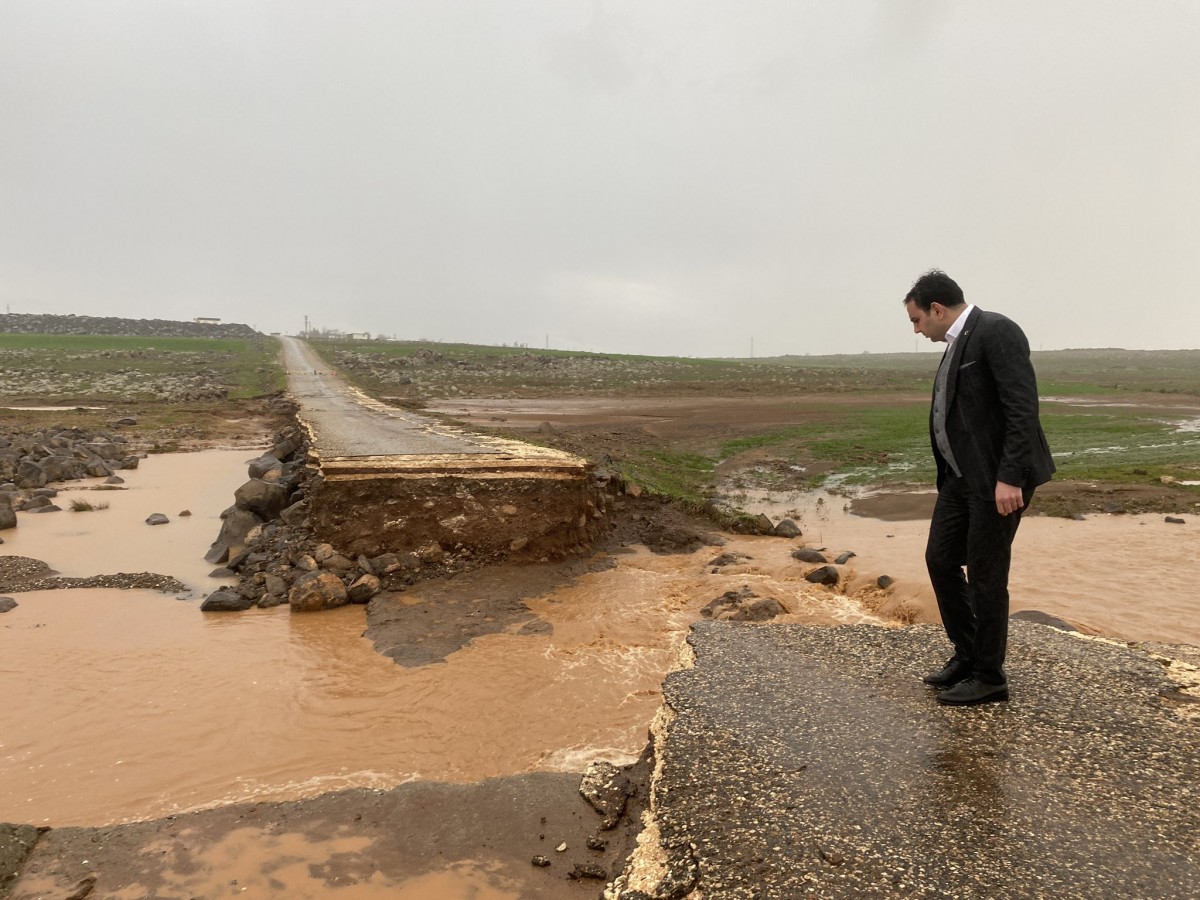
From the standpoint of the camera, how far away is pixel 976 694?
3793mm

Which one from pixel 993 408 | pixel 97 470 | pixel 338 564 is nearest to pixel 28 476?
pixel 97 470

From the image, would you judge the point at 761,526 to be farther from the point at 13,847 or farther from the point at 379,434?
the point at 13,847

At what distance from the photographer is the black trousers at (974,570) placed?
3684 mm

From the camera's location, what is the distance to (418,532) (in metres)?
9.27

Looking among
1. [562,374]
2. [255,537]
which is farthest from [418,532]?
[562,374]

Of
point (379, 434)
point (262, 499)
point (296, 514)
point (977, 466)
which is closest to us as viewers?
point (977, 466)

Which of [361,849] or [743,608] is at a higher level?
[743,608]

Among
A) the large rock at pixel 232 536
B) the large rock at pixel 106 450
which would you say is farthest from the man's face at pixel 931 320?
the large rock at pixel 106 450

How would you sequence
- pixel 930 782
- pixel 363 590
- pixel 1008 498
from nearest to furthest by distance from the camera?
pixel 930 782 < pixel 1008 498 < pixel 363 590

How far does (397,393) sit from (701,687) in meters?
33.8

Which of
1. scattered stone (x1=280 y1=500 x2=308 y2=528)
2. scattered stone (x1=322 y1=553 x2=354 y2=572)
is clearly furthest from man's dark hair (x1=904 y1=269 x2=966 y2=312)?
scattered stone (x1=280 y1=500 x2=308 y2=528)

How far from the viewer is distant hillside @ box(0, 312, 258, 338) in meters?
83.9

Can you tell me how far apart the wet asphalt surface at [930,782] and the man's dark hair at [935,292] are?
86.0 inches

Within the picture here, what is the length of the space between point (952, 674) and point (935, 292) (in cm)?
216
